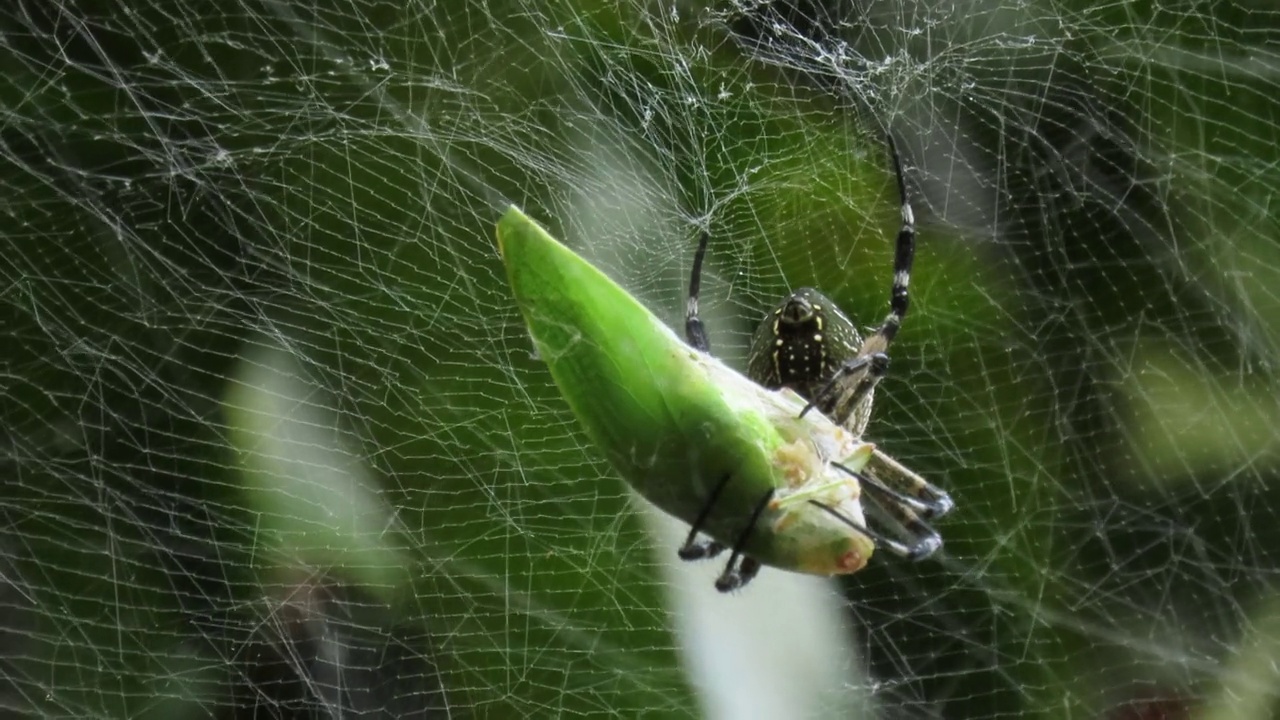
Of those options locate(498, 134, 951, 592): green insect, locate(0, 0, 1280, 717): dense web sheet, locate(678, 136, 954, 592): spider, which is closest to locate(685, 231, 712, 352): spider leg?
locate(678, 136, 954, 592): spider

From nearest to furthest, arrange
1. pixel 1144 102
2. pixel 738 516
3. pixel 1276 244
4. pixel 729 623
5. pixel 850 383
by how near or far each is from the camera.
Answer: pixel 738 516
pixel 850 383
pixel 729 623
pixel 1144 102
pixel 1276 244

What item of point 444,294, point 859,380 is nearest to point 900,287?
point 859,380

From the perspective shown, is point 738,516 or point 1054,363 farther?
point 1054,363

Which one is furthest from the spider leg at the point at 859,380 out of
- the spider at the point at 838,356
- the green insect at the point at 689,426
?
the green insect at the point at 689,426

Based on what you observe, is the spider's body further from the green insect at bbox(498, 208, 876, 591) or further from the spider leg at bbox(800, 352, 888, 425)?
the green insect at bbox(498, 208, 876, 591)

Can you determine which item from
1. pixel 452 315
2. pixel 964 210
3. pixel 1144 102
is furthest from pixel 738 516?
pixel 1144 102

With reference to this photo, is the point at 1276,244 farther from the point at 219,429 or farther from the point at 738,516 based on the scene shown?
the point at 219,429

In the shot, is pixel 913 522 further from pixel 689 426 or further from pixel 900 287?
pixel 689 426
